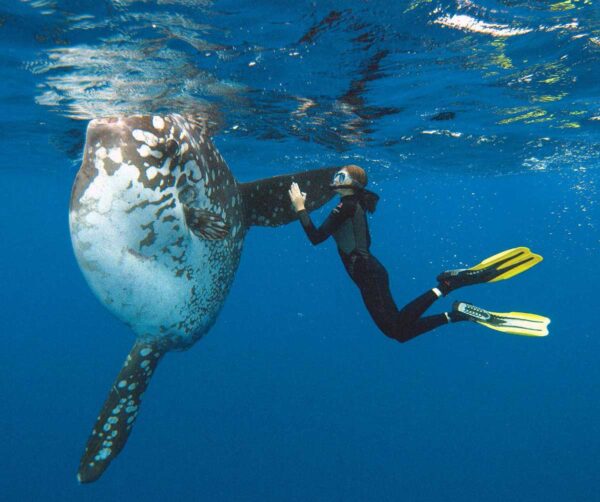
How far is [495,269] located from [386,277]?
155cm

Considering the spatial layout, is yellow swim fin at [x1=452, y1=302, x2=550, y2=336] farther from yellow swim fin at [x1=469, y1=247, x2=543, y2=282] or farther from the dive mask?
the dive mask

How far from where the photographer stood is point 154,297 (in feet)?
15.2

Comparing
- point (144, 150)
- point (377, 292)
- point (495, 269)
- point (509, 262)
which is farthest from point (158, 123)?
point (509, 262)

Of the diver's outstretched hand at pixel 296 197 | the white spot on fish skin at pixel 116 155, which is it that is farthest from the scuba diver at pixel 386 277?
the white spot on fish skin at pixel 116 155

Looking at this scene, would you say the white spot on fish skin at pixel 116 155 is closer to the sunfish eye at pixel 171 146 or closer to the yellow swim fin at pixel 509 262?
the sunfish eye at pixel 171 146

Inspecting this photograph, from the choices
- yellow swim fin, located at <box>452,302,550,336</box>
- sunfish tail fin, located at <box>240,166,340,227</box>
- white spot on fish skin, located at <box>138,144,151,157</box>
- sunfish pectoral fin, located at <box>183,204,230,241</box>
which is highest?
white spot on fish skin, located at <box>138,144,151,157</box>

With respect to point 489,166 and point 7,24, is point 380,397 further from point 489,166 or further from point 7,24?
point 7,24

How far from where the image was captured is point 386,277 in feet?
21.3

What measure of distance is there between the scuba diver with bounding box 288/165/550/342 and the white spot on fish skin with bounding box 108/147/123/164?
285 cm

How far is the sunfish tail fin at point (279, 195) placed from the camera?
19.7ft

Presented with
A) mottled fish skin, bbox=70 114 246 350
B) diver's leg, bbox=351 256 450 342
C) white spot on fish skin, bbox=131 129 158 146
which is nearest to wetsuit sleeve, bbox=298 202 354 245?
diver's leg, bbox=351 256 450 342

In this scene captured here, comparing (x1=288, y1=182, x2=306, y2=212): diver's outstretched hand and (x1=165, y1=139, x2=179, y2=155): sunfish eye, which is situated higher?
(x1=165, y1=139, x2=179, y2=155): sunfish eye

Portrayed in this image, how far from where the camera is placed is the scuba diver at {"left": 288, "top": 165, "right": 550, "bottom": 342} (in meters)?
6.18

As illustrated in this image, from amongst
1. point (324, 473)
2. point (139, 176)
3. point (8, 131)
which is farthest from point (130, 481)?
point (139, 176)
